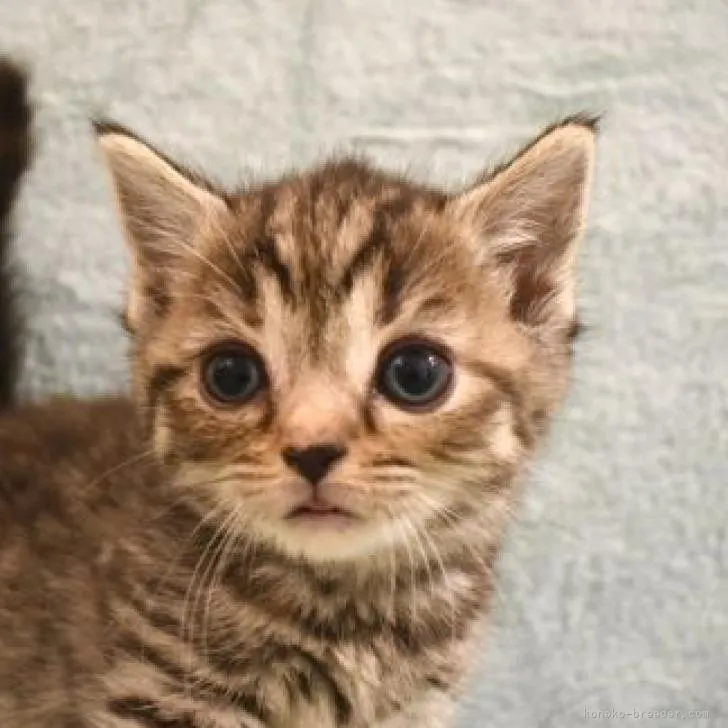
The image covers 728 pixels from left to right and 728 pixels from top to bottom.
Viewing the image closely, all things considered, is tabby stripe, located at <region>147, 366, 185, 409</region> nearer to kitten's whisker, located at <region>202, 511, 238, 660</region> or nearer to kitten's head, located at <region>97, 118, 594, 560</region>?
kitten's head, located at <region>97, 118, 594, 560</region>

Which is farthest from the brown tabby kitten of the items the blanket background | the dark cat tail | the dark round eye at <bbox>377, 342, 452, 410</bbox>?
the blanket background

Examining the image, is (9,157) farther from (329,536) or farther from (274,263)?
(329,536)

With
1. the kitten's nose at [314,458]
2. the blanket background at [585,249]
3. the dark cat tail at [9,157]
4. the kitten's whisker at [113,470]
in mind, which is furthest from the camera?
the blanket background at [585,249]

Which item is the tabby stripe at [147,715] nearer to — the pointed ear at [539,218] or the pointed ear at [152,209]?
the pointed ear at [152,209]

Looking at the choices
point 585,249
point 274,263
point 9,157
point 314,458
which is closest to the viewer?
point 314,458

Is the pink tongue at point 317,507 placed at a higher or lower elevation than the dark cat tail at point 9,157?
lower

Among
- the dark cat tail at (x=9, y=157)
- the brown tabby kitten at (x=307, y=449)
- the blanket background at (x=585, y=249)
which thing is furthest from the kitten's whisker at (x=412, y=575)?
the dark cat tail at (x=9, y=157)

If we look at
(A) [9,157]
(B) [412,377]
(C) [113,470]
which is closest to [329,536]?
(B) [412,377]

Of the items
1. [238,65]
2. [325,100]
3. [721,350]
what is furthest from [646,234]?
[238,65]
